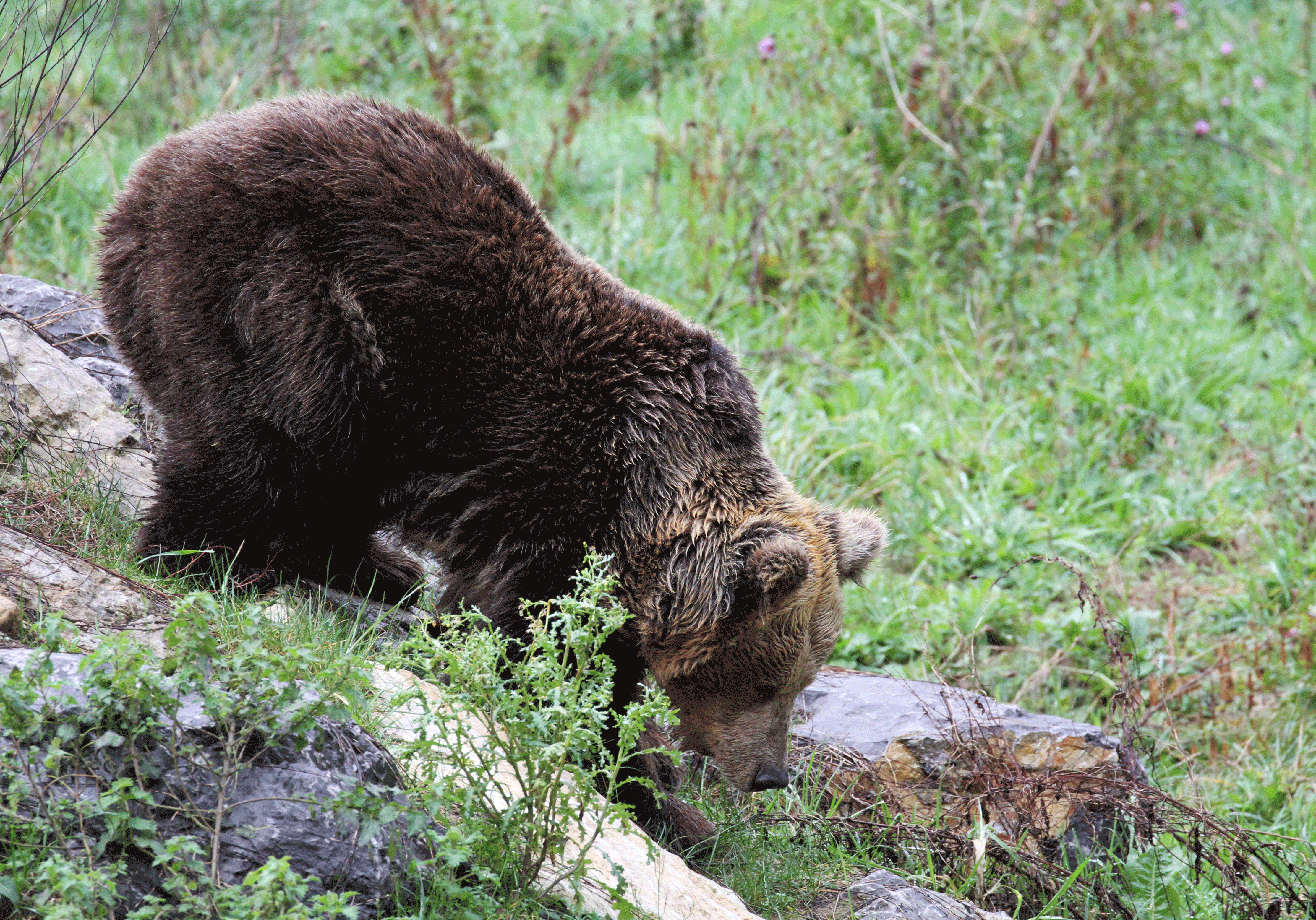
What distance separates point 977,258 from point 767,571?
504 centimetres

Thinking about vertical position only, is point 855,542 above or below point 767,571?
below

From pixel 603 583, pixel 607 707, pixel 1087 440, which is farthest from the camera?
pixel 1087 440

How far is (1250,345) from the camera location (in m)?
7.72

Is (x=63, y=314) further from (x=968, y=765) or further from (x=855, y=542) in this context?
(x=968, y=765)

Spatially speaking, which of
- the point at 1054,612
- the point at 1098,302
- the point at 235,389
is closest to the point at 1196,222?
the point at 1098,302

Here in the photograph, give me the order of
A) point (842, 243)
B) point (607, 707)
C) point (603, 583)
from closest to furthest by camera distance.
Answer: point (603, 583) < point (607, 707) < point (842, 243)

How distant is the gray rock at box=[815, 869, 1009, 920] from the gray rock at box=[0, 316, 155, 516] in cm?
271

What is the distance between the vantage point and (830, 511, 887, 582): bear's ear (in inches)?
164

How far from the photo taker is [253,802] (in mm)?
2488

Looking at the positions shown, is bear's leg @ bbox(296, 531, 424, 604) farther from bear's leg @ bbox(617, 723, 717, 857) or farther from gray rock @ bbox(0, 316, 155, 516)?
bear's leg @ bbox(617, 723, 717, 857)

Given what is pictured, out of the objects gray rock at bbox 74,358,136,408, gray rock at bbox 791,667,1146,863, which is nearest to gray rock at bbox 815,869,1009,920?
gray rock at bbox 791,667,1146,863

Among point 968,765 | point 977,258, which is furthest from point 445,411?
point 977,258

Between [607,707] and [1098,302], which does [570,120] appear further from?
[607,707]

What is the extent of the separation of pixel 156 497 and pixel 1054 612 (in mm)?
4384
